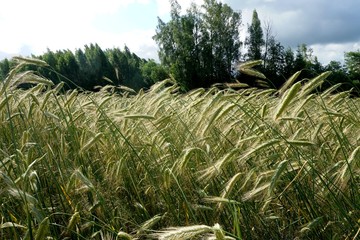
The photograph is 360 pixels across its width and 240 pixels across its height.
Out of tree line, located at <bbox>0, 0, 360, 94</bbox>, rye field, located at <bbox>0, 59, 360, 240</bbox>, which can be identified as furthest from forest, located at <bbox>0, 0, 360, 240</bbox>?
tree line, located at <bbox>0, 0, 360, 94</bbox>

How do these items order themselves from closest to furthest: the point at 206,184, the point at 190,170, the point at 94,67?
the point at 190,170 → the point at 206,184 → the point at 94,67

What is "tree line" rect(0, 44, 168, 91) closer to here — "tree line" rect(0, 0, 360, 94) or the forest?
"tree line" rect(0, 0, 360, 94)

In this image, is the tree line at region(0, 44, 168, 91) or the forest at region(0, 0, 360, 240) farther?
the tree line at region(0, 44, 168, 91)

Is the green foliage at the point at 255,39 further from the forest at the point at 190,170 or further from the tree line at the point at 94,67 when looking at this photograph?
the forest at the point at 190,170

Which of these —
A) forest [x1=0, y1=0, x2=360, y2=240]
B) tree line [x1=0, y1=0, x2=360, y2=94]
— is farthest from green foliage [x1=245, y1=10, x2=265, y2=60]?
forest [x1=0, y1=0, x2=360, y2=240]

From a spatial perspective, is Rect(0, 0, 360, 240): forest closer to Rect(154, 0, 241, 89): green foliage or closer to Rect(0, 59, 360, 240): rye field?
Rect(0, 59, 360, 240): rye field

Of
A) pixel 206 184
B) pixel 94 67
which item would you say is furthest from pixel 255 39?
pixel 206 184

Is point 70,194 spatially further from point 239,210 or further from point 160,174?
point 239,210

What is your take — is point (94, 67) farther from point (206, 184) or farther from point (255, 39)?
point (206, 184)

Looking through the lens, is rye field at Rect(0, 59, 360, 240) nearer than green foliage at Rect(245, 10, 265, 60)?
Yes

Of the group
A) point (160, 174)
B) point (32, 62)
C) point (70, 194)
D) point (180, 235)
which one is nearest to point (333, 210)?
point (160, 174)

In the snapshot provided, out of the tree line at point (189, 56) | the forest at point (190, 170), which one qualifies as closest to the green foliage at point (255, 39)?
the tree line at point (189, 56)

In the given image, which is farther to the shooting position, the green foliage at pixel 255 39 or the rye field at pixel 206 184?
the green foliage at pixel 255 39

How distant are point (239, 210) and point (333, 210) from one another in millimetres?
353
